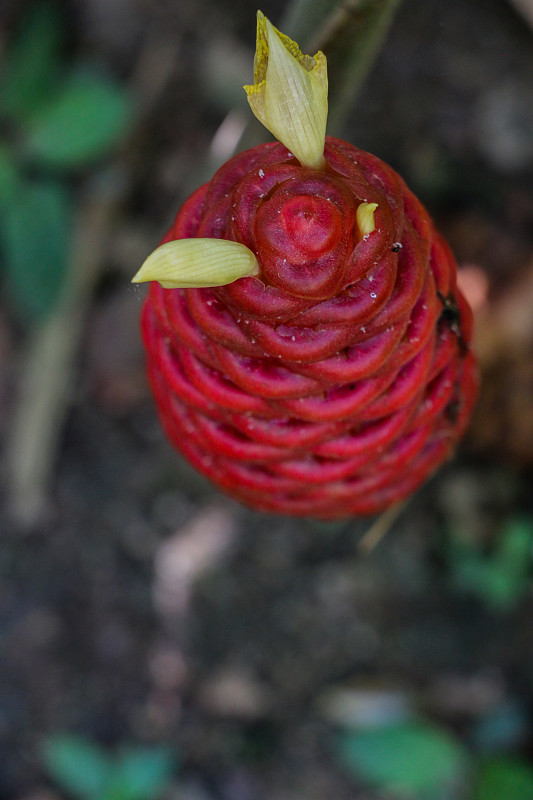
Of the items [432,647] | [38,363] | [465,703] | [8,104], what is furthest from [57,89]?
[465,703]

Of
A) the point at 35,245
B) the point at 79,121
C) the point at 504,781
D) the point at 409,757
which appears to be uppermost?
the point at 79,121

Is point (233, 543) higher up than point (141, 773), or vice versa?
point (233, 543)

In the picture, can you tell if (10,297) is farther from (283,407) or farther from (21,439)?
(283,407)

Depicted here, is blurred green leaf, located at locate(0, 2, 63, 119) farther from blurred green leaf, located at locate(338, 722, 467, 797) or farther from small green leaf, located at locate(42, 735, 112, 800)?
blurred green leaf, located at locate(338, 722, 467, 797)

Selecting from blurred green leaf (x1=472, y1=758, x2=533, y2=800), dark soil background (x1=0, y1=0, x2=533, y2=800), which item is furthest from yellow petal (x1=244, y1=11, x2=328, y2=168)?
blurred green leaf (x1=472, y1=758, x2=533, y2=800)

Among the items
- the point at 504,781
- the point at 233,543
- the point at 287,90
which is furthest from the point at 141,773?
the point at 287,90

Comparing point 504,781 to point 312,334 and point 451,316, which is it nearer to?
point 451,316

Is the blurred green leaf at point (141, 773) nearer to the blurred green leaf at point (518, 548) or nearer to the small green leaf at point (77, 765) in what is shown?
the small green leaf at point (77, 765)

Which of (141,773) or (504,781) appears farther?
(141,773)
